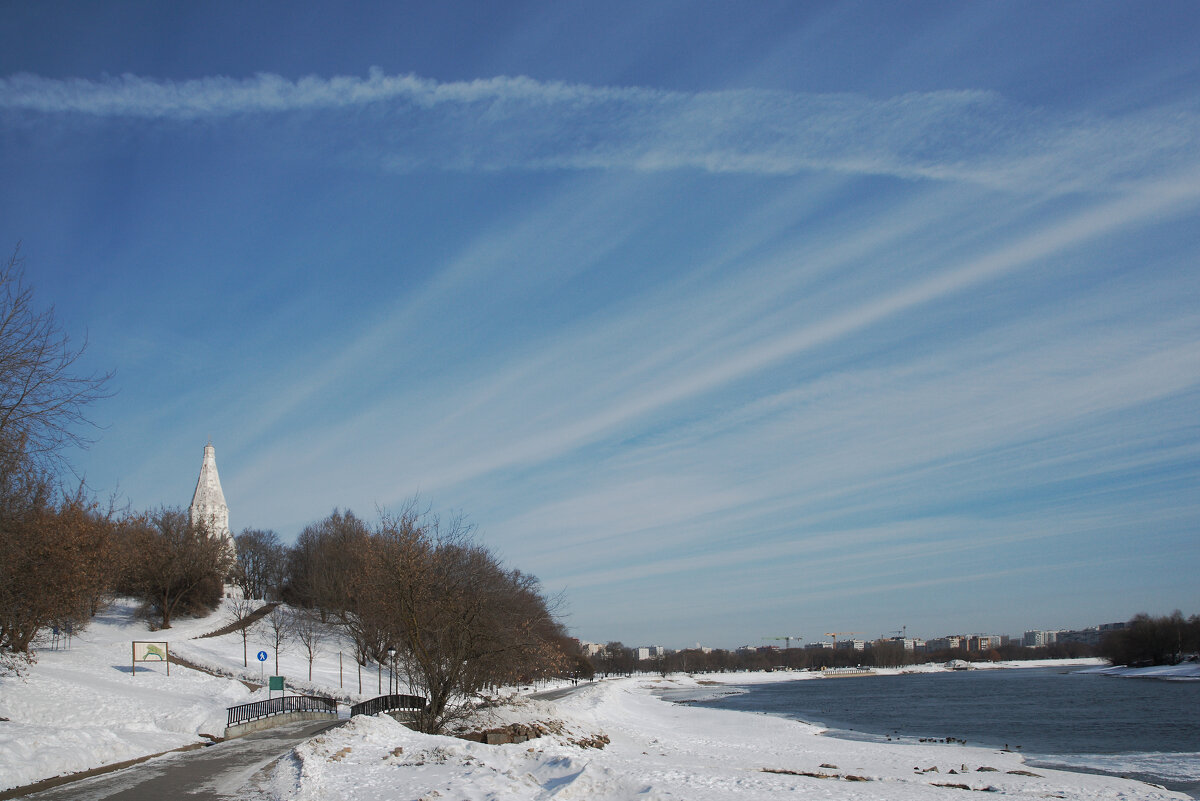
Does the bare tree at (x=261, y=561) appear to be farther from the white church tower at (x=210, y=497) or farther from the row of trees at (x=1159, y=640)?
the row of trees at (x=1159, y=640)

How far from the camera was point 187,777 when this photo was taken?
53.7 feet

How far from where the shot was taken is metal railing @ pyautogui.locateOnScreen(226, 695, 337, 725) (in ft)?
91.1

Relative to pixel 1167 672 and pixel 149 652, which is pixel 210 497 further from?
pixel 1167 672

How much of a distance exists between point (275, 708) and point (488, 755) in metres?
17.2

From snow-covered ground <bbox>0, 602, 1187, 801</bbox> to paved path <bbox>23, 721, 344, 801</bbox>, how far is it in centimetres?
70

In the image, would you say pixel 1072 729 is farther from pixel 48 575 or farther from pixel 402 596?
pixel 48 575

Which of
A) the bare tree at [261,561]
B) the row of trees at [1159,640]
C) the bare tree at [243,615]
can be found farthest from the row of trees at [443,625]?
the row of trees at [1159,640]

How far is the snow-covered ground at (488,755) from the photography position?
15070mm

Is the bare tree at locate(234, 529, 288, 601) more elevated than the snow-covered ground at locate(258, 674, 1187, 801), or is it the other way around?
the bare tree at locate(234, 529, 288, 601)

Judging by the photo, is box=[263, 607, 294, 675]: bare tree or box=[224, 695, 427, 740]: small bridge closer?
box=[224, 695, 427, 740]: small bridge

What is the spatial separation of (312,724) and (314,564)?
5344cm

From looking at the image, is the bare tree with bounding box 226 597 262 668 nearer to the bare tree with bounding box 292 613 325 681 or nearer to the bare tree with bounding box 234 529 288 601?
the bare tree with bounding box 292 613 325 681

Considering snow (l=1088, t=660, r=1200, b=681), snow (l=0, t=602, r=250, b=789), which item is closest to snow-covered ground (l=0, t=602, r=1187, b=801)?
snow (l=0, t=602, r=250, b=789)

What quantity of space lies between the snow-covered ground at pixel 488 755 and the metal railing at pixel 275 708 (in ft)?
2.36
